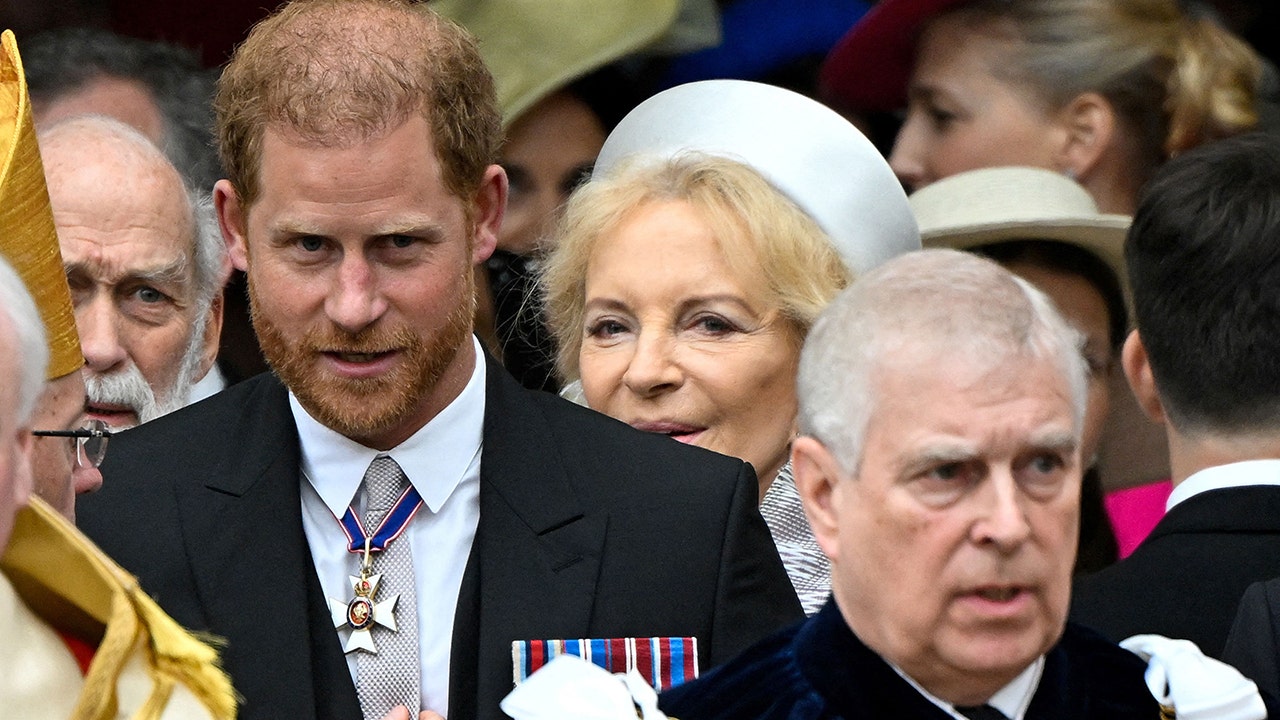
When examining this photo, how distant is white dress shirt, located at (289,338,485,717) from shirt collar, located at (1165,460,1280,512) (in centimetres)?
116

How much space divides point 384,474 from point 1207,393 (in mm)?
1347

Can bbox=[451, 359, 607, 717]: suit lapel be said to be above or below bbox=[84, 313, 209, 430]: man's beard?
below

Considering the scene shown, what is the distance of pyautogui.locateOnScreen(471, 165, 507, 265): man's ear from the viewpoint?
146 inches

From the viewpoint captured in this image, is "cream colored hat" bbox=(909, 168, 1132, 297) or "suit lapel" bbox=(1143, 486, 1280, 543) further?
"cream colored hat" bbox=(909, 168, 1132, 297)

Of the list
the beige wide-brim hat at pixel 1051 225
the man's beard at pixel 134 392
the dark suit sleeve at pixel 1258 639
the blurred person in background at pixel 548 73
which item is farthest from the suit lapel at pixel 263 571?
the beige wide-brim hat at pixel 1051 225

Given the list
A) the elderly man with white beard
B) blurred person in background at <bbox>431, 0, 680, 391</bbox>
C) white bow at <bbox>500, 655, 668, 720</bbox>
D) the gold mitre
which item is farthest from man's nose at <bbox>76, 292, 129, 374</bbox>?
white bow at <bbox>500, 655, 668, 720</bbox>

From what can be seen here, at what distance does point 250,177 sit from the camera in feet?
11.7

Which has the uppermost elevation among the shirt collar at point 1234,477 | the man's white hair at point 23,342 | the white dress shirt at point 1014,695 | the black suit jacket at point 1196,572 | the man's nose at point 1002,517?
the man's white hair at point 23,342

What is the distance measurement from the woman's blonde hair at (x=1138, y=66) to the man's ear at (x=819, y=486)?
250 centimetres

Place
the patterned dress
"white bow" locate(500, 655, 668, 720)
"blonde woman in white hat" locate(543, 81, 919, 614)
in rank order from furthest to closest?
1. "blonde woman in white hat" locate(543, 81, 919, 614)
2. the patterned dress
3. "white bow" locate(500, 655, 668, 720)

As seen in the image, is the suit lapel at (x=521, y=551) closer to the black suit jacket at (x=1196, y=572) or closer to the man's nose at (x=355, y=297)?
the man's nose at (x=355, y=297)

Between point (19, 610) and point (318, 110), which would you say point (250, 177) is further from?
point (19, 610)

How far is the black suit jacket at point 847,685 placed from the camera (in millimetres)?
2953

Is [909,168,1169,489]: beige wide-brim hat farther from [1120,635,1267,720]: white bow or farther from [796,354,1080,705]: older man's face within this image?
[796,354,1080,705]: older man's face
